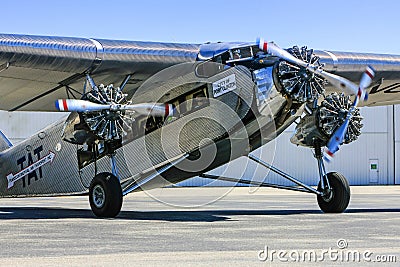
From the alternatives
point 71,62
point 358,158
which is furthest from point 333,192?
point 358,158

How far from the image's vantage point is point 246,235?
1128 centimetres

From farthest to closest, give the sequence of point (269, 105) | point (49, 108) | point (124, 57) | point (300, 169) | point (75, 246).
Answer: point (300, 169), point (49, 108), point (124, 57), point (269, 105), point (75, 246)

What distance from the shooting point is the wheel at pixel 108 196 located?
→ 15.1 meters

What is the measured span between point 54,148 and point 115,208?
12.4ft

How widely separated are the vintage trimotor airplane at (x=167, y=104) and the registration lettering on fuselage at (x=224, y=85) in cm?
2

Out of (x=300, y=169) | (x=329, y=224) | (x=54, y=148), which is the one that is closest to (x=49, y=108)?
(x=54, y=148)

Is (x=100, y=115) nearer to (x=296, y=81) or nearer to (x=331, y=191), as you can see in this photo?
(x=296, y=81)

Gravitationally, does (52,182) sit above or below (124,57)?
below

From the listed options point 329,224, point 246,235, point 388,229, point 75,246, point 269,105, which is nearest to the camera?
point 75,246

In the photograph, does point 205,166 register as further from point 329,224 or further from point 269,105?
point 329,224

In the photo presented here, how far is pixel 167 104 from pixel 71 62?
2.24 metres

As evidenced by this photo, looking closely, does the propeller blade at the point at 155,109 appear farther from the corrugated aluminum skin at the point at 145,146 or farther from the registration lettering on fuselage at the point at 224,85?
the registration lettering on fuselage at the point at 224,85

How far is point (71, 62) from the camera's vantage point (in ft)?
51.5

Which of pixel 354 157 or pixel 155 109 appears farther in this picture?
pixel 354 157
